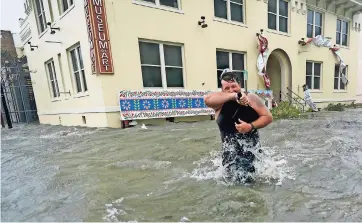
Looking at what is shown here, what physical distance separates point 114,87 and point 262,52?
7741mm

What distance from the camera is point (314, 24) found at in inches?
548

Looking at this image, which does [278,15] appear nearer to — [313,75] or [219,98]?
[313,75]

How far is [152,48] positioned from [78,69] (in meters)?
2.97

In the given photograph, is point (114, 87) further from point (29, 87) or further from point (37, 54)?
point (29, 87)

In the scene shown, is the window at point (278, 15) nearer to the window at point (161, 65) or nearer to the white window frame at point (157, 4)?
the white window frame at point (157, 4)

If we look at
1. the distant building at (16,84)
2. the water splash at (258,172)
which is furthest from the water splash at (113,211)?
the distant building at (16,84)

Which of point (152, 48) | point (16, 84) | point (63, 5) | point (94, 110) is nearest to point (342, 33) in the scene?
point (152, 48)

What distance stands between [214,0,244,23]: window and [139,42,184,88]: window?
2866 millimetres

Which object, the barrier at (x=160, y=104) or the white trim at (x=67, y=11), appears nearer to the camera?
the barrier at (x=160, y=104)

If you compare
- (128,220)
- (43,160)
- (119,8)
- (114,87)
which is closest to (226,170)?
(128,220)

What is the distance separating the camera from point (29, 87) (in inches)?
578

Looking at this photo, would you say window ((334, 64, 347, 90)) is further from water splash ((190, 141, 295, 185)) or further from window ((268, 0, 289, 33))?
water splash ((190, 141, 295, 185))

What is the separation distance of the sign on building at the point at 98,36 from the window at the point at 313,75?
510 inches

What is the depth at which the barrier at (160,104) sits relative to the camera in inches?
283
